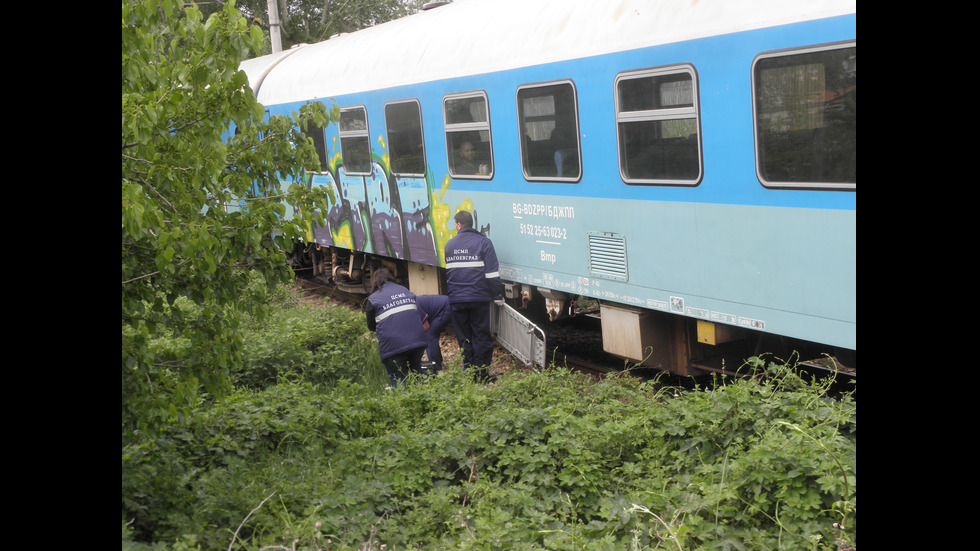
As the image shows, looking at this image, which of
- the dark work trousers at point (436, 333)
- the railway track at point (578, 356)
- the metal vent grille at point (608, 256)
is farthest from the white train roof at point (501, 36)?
the railway track at point (578, 356)

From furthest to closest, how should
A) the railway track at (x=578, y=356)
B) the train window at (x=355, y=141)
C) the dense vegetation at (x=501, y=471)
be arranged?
the train window at (x=355, y=141)
the railway track at (x=578, y=356)
the dense vegetation at (x=501, y=471)

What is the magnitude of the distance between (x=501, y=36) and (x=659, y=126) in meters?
2.36

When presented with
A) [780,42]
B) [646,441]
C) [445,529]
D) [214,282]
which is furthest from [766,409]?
[214,282]

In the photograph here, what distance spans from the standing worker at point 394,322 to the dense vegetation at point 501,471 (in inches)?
39.1

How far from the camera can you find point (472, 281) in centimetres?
829

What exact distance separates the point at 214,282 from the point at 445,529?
5.77 ft

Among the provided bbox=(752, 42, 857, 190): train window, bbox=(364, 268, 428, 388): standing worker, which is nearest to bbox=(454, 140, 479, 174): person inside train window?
bbox=(364, 268, 428, 388): standing worker

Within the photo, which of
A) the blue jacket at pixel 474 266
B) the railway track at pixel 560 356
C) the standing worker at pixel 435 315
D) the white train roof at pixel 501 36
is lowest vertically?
the railway track at pixel 560 356

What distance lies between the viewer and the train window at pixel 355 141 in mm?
10773

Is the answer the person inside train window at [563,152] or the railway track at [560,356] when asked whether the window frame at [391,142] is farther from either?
the person inside train window at [563,152]

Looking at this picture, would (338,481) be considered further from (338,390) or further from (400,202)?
(400,202)

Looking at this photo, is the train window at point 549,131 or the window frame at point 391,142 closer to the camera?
the train window at point 549,131

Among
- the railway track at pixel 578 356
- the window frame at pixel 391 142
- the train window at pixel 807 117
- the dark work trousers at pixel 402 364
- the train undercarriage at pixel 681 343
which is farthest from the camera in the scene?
the window frame at pixel 391 142

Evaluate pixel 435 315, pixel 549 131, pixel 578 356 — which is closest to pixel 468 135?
pixel 549 131
